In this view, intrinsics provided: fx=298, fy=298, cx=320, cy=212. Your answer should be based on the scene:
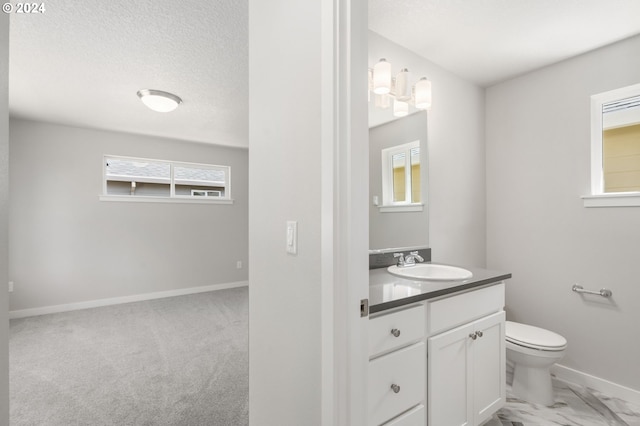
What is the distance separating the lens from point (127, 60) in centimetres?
246

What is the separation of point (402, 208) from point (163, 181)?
4158 millimetres

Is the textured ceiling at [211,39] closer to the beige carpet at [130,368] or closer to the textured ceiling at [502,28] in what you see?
the textured ceiling at [502,28]

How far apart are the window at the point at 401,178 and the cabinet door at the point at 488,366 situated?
0.92 m

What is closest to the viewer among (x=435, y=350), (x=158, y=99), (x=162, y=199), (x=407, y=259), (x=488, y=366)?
(x=435, y=350)

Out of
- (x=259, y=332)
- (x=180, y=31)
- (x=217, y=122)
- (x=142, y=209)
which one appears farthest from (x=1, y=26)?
(x=142, y=209)

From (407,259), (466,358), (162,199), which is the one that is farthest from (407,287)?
(162,199)

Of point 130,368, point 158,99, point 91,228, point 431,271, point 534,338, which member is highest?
point 158,99

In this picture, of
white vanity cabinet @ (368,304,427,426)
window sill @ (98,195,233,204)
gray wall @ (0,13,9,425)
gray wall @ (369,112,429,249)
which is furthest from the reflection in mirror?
window sill @ (98,195,233,204)

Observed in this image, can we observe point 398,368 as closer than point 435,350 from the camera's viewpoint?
Yes

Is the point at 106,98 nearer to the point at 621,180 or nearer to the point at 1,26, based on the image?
the point at 1,26

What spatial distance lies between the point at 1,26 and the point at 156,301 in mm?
4704

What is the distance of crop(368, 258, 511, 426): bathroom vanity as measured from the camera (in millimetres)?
1158

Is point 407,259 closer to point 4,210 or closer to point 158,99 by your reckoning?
point 4,210

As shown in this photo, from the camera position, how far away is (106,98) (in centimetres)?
322
